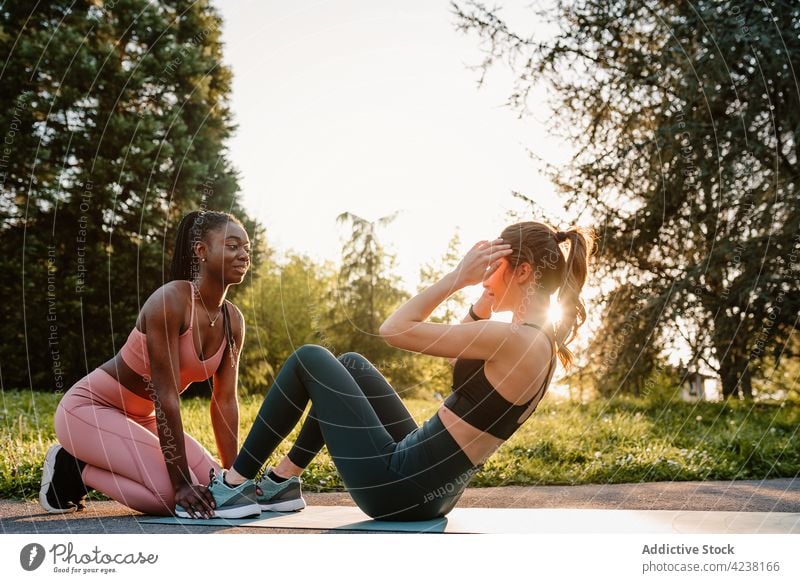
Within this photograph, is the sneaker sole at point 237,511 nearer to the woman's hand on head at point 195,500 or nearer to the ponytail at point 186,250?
the woman's hand on head at point 195,500

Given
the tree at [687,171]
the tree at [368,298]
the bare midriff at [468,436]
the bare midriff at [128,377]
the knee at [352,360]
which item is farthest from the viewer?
the tree at [687,171]

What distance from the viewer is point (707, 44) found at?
9.63m

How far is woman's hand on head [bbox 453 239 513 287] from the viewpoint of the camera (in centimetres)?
316

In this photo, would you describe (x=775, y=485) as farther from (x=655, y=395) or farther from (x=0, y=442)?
(x=0, y=442)

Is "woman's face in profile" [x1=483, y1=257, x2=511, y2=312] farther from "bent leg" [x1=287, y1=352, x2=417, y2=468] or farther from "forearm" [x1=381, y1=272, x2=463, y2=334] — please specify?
"bent leg" [x1=287, y1=352, x2=417, y2=468]

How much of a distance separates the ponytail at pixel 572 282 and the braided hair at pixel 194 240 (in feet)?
5.50

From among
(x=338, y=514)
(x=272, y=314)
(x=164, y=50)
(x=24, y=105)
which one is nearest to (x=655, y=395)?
(x=272, y=314)

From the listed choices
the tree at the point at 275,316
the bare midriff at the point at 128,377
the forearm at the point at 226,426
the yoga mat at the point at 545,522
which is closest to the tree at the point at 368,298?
the tree at the point at 275,316

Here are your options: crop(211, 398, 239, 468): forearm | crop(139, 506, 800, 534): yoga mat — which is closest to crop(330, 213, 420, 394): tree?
crop(211, 398, 239, 468): forearm

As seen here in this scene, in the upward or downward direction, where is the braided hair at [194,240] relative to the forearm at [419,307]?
upward

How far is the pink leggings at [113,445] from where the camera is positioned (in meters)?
3.91

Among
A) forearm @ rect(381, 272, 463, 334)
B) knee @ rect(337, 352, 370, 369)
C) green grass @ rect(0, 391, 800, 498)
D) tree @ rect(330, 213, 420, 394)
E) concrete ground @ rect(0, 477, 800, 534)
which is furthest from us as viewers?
tree @ rect(330, 213, 420, 394)

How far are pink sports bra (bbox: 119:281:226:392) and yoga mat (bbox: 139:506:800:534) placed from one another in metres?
0.75

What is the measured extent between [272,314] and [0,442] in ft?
18.6
